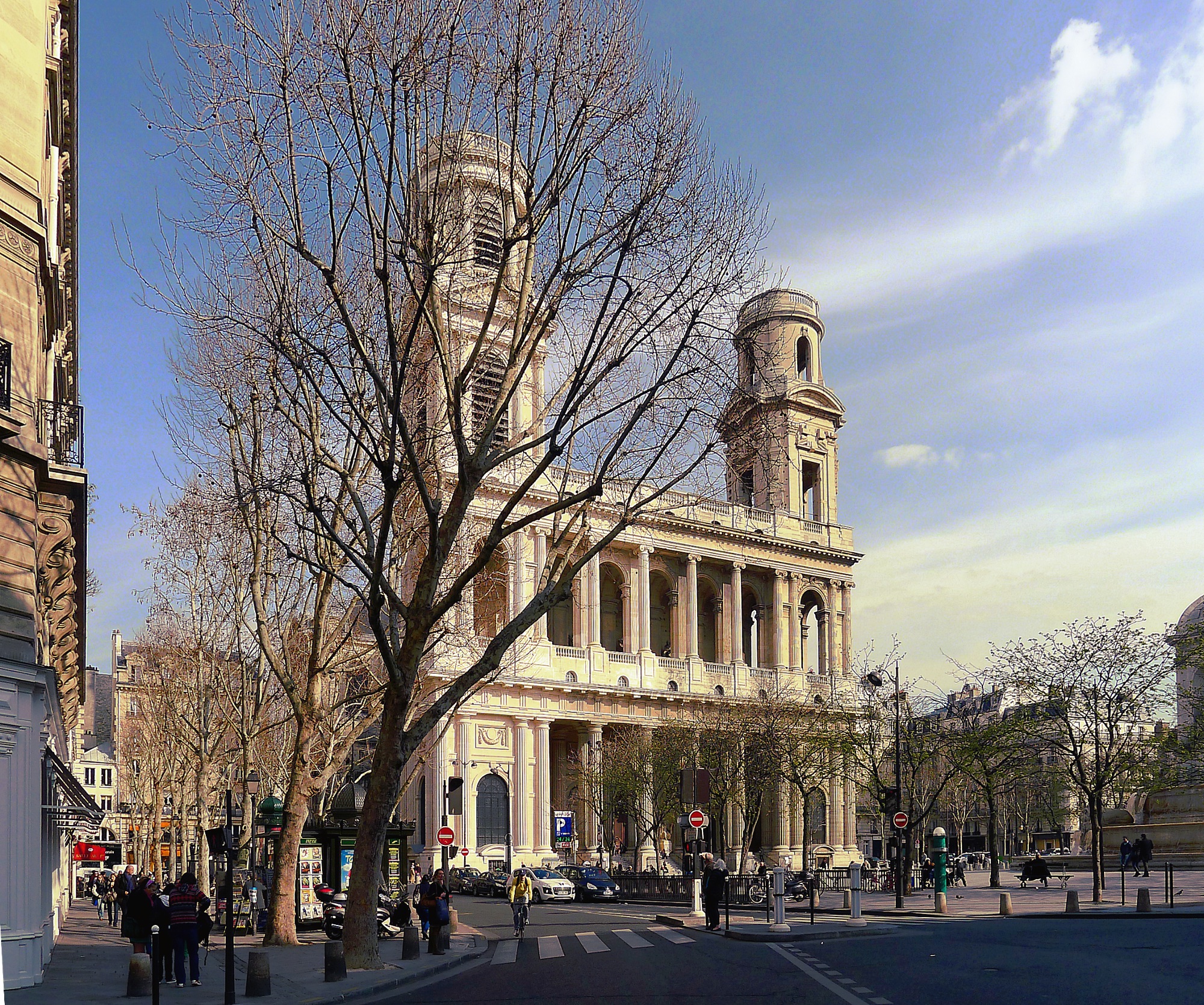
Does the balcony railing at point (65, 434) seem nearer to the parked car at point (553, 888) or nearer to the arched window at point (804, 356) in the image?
the parked car at point (553, 888)

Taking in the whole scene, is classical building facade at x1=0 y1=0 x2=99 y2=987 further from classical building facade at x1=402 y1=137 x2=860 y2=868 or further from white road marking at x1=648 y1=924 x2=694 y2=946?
classical building facade at x1=402 y1=137 x2=860 y2=868

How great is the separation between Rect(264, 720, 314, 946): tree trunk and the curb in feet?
12.5

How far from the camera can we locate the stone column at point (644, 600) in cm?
7012

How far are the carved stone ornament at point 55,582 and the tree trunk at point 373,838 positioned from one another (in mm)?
5543

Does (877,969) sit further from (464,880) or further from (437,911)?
(464,880)

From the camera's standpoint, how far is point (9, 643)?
18.2 metres

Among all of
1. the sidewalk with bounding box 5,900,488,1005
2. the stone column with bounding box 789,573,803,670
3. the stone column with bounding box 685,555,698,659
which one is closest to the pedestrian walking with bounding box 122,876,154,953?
the sidewalk with bounding box 5,900,488,1005

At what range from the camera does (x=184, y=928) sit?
1972cm

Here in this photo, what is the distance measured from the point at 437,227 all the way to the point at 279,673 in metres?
9.51

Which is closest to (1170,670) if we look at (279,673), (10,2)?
(279,673)

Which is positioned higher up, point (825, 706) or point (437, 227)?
point (437, 227)

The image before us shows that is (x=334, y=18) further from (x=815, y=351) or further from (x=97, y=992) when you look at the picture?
(x=815, y=351)

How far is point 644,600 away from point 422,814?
54.2 feet

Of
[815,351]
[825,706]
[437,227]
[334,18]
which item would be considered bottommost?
[825,706]
